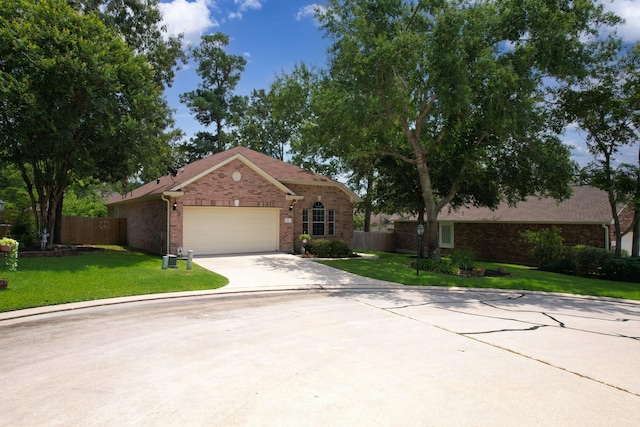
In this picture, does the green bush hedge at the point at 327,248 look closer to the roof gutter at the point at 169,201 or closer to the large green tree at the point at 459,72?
the large green tree at the point at 459,72

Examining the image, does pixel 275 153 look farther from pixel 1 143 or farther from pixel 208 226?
pixel 1 143

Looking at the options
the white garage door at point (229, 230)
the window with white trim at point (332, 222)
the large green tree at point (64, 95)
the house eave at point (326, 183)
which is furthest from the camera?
the window with white trim at point (332, 222)

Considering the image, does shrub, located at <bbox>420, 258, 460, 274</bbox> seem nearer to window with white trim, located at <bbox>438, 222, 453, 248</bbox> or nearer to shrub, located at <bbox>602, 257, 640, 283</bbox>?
shrub, located at <bbox>602, 257, 640, 283</bbox>

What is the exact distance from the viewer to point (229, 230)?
774 inches

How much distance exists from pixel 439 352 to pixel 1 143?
16.9 meters

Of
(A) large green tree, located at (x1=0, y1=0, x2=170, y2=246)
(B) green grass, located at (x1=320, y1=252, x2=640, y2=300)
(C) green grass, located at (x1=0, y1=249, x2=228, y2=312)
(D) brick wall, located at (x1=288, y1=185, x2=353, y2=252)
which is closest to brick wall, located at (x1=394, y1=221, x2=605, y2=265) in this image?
(B) green grass, located at (x1=320, y1=252, x2=640, y2=300)

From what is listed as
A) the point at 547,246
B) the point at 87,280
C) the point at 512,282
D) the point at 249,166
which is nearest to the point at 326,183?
the point at 249,166

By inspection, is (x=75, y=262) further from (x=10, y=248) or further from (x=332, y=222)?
(x=332, y=222)

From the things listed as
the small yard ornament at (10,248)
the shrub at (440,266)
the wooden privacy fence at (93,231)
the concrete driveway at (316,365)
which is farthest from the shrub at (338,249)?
the wooden privacy fence at (93,231)

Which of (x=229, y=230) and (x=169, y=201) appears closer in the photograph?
(x=169, y=201)

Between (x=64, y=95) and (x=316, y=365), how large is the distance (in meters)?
14.5

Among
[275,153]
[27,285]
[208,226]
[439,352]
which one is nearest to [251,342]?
[439,352]

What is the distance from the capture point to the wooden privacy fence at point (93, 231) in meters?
23.8

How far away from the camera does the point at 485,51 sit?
49.7ft
